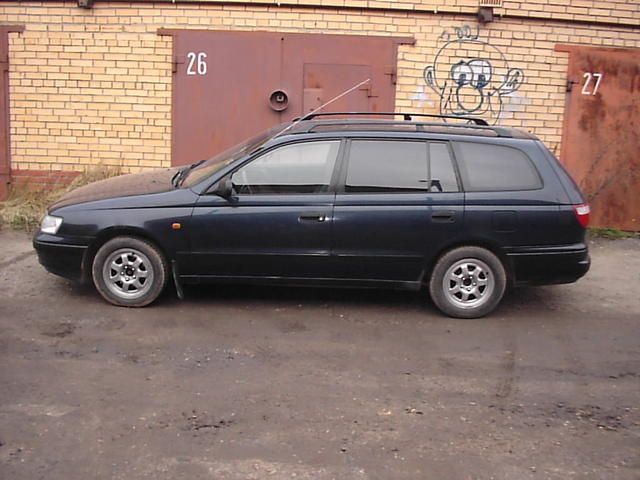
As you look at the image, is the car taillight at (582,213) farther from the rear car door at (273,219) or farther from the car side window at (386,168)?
the rear car door at (273,219)

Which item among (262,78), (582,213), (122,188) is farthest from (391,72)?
(122,188)

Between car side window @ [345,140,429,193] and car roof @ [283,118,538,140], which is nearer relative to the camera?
car side window @ [345,140,429,193]

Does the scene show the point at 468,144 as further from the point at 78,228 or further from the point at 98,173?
the point at 98,173

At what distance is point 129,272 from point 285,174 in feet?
5.07

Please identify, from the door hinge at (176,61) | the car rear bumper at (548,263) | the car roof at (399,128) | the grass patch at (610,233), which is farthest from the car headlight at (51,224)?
the grass patch at (610,233)

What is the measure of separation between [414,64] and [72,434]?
7.34 m

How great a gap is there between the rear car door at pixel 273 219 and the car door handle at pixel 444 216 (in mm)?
851

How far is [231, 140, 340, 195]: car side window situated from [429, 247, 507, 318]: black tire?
47.5 inches

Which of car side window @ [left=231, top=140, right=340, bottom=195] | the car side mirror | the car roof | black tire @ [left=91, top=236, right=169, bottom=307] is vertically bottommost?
black tire @ [left=91, top=236, right=169, bottom=307]

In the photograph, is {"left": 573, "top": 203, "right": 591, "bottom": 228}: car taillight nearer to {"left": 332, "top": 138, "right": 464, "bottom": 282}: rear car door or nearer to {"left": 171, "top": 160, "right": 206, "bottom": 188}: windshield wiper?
{"left": 332, "top": 138, "right": 464, "bottom": 282}: rear car door

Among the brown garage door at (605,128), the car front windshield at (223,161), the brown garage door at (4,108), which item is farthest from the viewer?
the brown garage door at (605,128)

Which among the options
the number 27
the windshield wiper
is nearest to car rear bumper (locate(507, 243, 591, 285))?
the windshield wiper

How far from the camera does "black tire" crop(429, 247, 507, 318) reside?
656cm

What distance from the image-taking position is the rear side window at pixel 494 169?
6574mm
